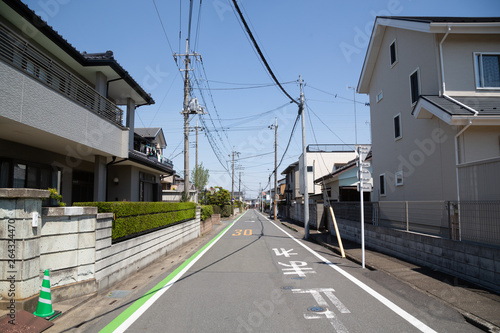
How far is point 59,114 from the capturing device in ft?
30.4

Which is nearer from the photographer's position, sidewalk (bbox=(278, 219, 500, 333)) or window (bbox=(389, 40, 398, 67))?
sidewalk (bbox=(278, 219, 500, 333))

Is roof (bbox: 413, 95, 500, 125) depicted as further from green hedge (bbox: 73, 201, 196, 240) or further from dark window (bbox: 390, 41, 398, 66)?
green hedge (bbox: 73, 201, 196, 240)

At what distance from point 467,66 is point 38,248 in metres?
13.7

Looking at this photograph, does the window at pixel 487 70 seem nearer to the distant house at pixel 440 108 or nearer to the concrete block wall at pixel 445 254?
the distant house at pixel 440 108

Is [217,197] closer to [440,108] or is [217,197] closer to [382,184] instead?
[382,184]

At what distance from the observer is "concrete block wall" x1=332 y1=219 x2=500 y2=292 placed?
6.52 metres

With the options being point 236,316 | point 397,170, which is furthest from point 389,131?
point 236,316

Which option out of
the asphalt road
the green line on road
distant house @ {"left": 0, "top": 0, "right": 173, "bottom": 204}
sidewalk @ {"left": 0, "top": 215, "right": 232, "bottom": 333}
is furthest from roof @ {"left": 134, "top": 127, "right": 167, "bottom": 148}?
the asphalt road

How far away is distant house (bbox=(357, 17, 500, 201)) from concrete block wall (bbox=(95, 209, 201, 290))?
8.72 meters

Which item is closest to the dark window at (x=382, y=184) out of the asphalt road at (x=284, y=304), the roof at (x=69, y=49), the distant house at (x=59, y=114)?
the asphalt road at (x=284, y=304)

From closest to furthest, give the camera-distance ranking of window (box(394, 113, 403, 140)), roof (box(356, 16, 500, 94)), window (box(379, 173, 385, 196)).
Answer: roof (box(356, 16, 500, 94)) → window (box(394, 113, 403, 140)) → window (box(379, 173, 385, 196))

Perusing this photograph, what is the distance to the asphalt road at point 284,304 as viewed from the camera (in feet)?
16.0

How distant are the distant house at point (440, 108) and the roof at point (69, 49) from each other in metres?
10.9

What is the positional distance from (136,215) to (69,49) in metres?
5.96
